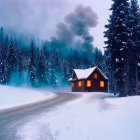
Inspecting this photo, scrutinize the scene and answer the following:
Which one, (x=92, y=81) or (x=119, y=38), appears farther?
(x=92, y=81)

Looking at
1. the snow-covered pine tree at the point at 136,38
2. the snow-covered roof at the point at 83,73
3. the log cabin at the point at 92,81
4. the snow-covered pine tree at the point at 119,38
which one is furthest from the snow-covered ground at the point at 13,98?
the snow-covered roof at the point at 83,73

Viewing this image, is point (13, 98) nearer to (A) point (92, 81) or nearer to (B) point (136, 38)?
(B) point (136, 38)

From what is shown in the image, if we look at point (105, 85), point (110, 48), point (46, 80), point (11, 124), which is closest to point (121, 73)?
point (110, 48)

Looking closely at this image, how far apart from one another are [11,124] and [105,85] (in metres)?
42.2

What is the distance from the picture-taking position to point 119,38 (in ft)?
70.4

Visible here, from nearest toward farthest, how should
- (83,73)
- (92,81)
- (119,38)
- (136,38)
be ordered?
(119,38) < (136,38) < (92,81) < (83,73)

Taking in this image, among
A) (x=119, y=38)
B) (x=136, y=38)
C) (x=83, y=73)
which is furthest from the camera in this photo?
(x=83, y=73)

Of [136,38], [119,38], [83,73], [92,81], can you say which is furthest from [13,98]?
[83,73]

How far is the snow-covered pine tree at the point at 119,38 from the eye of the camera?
21312mm

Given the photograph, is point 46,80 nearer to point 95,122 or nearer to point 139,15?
point 139,15

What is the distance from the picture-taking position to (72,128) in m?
7.82

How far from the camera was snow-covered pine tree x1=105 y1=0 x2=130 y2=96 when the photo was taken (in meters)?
21.3

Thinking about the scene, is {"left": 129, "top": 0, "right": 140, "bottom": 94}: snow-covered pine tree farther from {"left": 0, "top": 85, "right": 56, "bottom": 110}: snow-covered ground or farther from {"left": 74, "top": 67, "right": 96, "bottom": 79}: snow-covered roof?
{"left": 74, "top": 67, "right": 96, "bottom": 79}: snow-covered roof

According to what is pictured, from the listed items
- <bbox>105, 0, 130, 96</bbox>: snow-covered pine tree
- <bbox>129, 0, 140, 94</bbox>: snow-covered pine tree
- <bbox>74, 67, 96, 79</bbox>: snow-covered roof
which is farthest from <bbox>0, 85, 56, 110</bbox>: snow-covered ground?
<bbox>74, 67, 96, 79</bbox>: snow-covered roof
